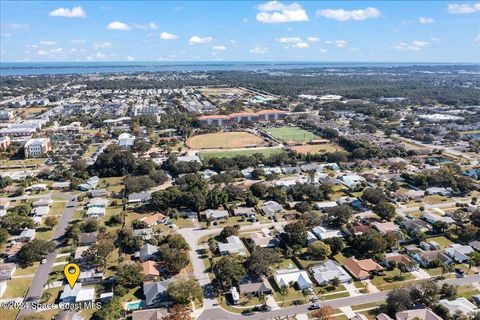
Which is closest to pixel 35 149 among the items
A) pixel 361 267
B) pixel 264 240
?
pixel 264 240

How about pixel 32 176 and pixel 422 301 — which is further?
pixel 32 176

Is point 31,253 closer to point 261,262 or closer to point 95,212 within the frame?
point 95,212

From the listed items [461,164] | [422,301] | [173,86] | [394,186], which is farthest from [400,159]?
[173,86]

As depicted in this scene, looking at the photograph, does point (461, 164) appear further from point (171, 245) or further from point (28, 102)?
point (28, 102)

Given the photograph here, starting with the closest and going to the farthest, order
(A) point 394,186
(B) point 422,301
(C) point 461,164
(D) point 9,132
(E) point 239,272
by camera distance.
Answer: (B) point 422,301 < (E) point 239,272 < (A) point 394,186 < (C) point 461,164 < (D) point 9,132

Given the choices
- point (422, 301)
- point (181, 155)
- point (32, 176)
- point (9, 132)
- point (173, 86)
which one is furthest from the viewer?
point (173, 86)

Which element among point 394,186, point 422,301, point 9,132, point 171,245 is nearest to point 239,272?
point 171,245
